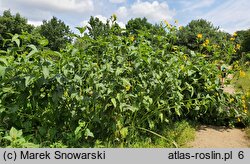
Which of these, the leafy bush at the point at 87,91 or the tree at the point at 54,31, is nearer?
the leafy bush at the point at 87,91

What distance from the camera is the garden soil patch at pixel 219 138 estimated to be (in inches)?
122

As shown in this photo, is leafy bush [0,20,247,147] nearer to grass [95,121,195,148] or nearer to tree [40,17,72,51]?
grass [95,121,195,148]

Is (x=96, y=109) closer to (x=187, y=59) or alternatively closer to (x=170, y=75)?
(x=170, y=75)

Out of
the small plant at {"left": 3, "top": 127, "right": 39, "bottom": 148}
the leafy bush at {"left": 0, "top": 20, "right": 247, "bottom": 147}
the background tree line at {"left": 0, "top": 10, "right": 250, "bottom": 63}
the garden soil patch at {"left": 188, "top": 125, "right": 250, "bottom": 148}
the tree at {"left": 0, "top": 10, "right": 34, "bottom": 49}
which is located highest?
the tree at {"left": 0, "top": 10, "right": 34, "bottom": 49}

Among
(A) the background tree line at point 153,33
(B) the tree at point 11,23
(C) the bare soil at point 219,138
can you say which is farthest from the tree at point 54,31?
(C) the bare soil at point 219,138

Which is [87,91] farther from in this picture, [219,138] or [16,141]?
[219,138]

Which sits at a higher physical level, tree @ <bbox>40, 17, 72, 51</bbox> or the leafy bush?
tree @ <bbox>40, 17, 72, 51</bbox>

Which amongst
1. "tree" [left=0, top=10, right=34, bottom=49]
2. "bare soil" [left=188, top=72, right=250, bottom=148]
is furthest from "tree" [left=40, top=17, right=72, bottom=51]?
"bare soil" [left=188, top=72, right=250, bottom=148]

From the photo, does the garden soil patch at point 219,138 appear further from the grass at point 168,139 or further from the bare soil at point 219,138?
the grass at point 168,139

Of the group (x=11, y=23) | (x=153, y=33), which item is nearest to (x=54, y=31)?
(x=11, y=23)

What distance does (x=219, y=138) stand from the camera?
11.0 feet

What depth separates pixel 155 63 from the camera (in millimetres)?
2873

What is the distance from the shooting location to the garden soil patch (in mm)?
3102

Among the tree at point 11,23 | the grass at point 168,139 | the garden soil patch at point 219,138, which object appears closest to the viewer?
the grass at point 168,139
